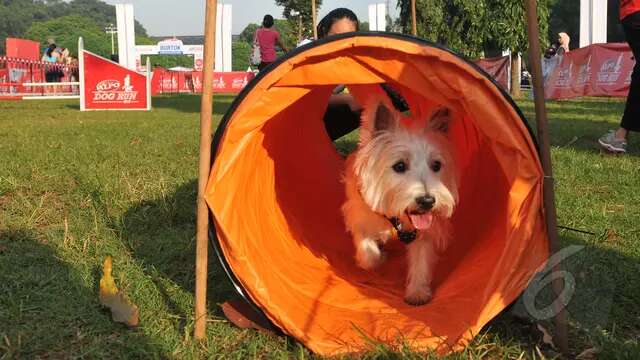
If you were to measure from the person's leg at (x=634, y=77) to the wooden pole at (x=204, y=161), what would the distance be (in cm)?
478

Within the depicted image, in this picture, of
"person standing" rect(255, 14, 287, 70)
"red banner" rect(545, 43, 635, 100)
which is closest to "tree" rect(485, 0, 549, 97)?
"red banner" rect(545, 43, 635, 100)

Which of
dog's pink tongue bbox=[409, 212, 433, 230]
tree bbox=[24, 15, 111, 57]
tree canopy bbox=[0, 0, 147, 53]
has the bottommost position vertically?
dog's pink tongue bbox=[409, 212, 433, 230]

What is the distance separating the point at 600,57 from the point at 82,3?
145965 mm

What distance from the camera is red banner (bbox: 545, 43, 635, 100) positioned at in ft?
60.4

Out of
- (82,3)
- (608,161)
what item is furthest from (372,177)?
(82,3)

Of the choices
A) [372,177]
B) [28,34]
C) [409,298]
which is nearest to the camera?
[409,298]

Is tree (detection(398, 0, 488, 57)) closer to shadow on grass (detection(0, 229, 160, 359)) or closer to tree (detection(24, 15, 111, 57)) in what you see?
shadow on grass (detection(0, 229, 160, 359))

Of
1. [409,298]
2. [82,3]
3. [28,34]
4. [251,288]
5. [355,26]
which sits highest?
[82,3]

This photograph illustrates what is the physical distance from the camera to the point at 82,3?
145125 millimetres

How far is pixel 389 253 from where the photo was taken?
464 cm

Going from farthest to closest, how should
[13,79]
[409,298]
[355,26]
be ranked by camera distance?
[13,79] < [355,26] < [409,298]

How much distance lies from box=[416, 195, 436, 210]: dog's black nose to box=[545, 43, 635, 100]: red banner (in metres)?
16.5

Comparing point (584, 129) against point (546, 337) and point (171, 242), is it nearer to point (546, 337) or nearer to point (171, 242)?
point (171, 242)

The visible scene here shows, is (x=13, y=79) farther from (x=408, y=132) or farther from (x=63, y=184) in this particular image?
(x=408, y=132)
